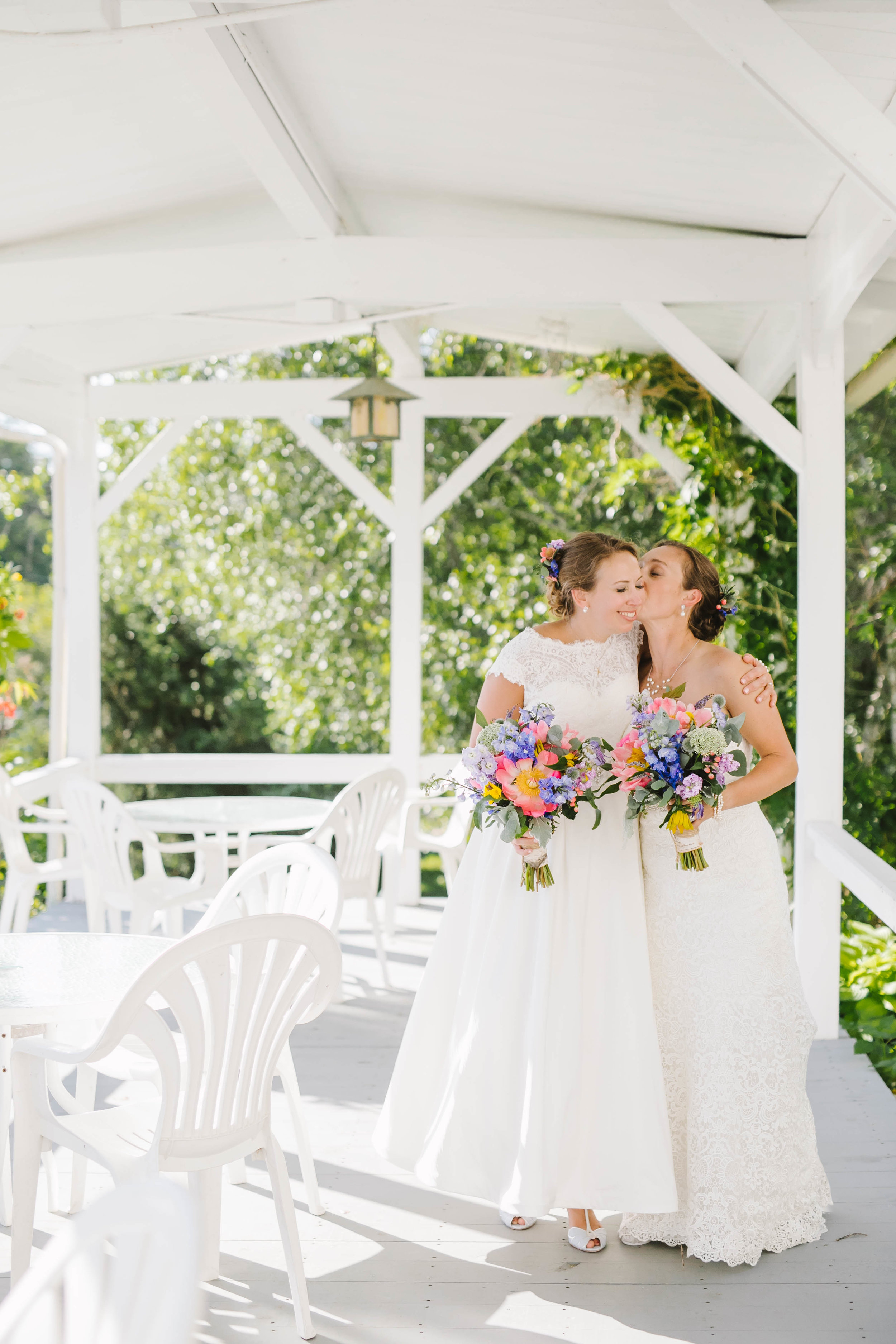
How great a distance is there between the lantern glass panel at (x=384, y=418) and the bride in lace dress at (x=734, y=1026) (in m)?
2.83

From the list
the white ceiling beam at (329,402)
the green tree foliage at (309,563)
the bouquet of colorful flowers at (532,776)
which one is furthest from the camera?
the green tree foliage at (309,563)

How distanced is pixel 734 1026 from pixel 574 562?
1.12 m

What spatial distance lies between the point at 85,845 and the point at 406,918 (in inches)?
83.7

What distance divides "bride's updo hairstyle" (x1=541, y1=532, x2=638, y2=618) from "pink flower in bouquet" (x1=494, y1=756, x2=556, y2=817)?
1.88 ft

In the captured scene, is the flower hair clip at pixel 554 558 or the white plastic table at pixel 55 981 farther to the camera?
the flower hair clip at pixel 554 558

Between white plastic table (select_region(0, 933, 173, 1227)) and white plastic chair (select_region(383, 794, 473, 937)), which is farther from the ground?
white plastic table (select_region(0, 933, 173, 1227))

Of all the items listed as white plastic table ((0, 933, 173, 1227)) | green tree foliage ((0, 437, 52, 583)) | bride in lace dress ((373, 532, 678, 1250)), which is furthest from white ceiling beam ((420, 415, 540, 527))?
green tree foliage ((0, 437, 52, 583))

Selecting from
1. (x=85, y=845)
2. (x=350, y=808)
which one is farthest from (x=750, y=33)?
(x=85, y=845)

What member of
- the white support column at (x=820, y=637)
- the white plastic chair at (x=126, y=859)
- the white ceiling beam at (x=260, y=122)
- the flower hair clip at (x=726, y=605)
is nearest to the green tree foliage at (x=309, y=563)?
the white support column at (x=820, y=637)

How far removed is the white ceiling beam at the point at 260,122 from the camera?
299 centimetres

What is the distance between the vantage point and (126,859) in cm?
438

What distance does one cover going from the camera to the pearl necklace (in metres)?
2.76

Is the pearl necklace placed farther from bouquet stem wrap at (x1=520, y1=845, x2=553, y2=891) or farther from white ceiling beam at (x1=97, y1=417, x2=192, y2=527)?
white ceiling beam at (x1=97, y1=417, x2=192, y2=527)

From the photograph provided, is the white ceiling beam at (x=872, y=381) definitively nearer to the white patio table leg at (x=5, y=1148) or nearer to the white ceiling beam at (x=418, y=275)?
the white ceiling beam at (x=418, y=275)
